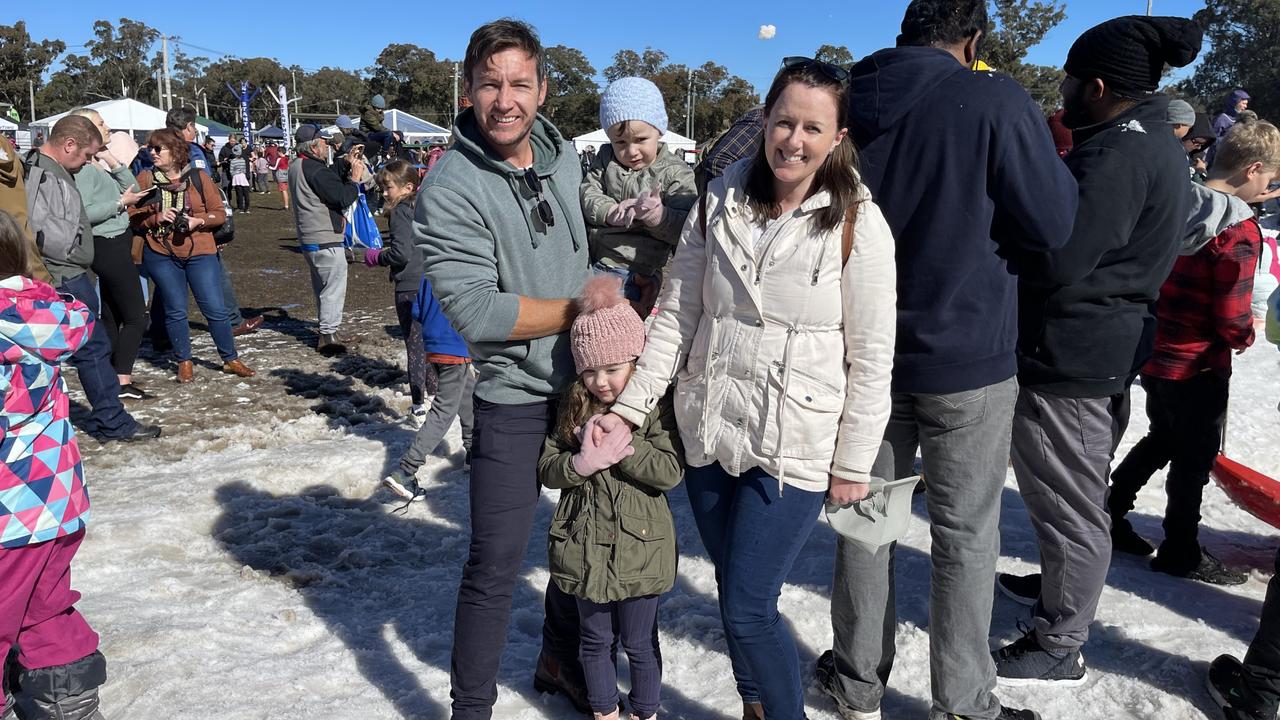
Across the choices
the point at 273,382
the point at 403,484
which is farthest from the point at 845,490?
the point at 273,382

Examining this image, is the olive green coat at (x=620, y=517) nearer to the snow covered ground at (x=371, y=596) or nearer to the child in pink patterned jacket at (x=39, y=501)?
the snow covered ground at (x=371, y=596)

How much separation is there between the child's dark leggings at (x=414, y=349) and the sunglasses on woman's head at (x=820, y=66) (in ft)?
14.2

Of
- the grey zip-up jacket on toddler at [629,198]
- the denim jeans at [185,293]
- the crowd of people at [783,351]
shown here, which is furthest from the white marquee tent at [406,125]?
the crowd of people at [783,351]

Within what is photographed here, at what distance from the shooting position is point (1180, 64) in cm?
256

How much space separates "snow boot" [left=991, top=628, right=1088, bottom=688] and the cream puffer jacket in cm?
128

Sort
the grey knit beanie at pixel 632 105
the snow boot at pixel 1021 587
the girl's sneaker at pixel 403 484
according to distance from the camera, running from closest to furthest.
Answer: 1. the grey knit beanie at pixel 632 105
2. the snow boot at pixel 1021 587
3. the girl's sneaker at pixel 403 484

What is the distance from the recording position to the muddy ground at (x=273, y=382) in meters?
6.09

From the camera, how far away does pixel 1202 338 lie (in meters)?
3.53

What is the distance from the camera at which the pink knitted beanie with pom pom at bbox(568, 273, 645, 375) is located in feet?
7.82

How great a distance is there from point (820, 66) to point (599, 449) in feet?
3.91

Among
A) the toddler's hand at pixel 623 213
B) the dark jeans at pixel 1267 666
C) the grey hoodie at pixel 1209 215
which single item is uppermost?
the grey hoodie at pixel 1209 215

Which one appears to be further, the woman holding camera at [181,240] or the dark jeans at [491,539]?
the woman holding camera at [181,240]

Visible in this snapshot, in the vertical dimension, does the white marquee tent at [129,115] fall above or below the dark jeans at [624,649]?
above

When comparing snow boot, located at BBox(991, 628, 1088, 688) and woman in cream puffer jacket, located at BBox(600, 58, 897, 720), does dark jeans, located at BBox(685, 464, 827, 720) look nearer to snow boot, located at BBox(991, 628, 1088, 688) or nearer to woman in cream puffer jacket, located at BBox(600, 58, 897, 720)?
woman in cream puffer jacket, located at BBox(600, 58, 897, 720)
